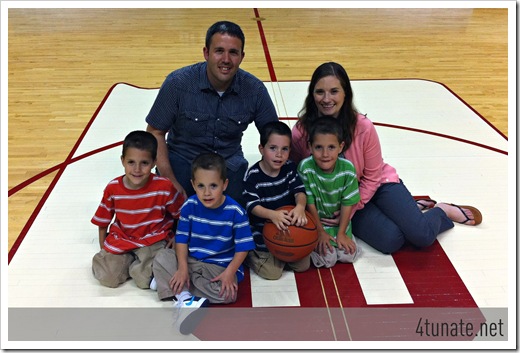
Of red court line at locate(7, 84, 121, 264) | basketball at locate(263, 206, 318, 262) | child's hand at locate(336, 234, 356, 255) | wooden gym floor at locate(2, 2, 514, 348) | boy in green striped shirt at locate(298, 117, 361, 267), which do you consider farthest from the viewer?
wooden gym floor at locate(2, 2, 514, 348)

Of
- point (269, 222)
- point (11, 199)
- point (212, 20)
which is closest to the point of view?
point (269, 222)

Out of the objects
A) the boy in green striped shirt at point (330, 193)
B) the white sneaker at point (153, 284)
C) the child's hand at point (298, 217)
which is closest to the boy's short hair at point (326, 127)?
the boy in green striped shirt at point (330, 193)

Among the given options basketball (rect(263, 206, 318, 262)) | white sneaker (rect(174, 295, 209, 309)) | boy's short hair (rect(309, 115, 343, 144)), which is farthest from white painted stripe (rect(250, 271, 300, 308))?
boy's short hair (rect(309, 115, 343, 144))

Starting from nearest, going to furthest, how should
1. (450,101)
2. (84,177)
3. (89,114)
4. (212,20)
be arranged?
(84,177) < (89,114) < (450,101) < (212,20)

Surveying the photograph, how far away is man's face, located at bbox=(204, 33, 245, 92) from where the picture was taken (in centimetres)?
277

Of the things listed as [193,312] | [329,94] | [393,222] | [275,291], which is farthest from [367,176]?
[193,312]

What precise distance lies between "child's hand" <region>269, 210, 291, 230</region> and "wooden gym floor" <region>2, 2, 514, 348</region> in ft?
3.45

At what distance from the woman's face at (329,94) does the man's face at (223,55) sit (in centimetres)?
45

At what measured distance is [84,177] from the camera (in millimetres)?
3689

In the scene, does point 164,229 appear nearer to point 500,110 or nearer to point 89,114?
point 89,114

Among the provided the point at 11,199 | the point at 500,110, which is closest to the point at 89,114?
the point at 11,199

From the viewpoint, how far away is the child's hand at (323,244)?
9.21 ft

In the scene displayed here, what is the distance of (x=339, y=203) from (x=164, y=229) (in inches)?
37.2

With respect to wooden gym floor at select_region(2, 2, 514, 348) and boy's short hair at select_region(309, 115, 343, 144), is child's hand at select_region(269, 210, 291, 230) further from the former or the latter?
wooden gym floor at select_region(2, 2, 514, 348)
